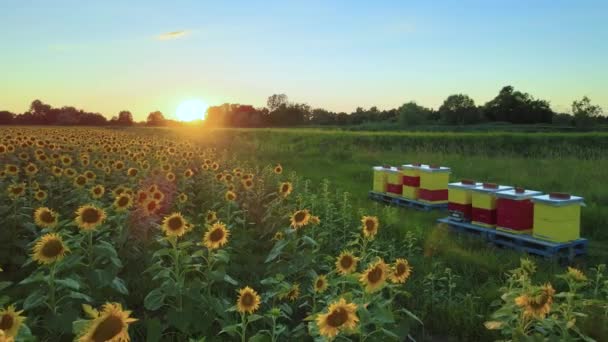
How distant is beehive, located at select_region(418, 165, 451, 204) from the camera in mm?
8211

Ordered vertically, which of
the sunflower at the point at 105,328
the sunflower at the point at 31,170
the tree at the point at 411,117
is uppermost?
the tree at the point at 411,117

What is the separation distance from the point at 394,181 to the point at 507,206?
2947 millimetres

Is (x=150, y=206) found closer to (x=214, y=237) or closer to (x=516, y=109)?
(x=214, y=237)

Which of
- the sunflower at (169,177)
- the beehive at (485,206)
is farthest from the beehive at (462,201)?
the sunflower at (169,177)

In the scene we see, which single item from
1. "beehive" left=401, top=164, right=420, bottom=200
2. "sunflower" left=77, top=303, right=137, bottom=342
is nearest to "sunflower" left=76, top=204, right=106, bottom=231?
"sunflower" left=77, top=303, right=137, bottom=342

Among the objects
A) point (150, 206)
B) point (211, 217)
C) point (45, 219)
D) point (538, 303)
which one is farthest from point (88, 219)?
point (538, 303)

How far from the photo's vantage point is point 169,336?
342 cm

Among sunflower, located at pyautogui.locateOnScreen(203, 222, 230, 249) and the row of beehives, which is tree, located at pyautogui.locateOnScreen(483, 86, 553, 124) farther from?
sunflower, located at pyautogui.locateOnScreen(203, 222, 230, 249)

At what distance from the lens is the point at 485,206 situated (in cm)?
663

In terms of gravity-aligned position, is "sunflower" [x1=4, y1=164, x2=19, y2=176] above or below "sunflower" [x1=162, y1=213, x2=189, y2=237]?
above

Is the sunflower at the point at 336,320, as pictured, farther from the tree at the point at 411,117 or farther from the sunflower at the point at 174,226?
the tree at the point at 411,117

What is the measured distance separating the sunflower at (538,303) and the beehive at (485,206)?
4.26 metres

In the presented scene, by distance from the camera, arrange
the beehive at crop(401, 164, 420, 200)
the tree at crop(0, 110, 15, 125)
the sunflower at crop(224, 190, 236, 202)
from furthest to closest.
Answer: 1. the tree at crop(0, 110, 15, 125)
2. the beehive at crop(401, 164, 420, 200)
3. the sunflower at crop(224, 190, 236, 202)

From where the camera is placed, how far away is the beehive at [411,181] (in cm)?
852
